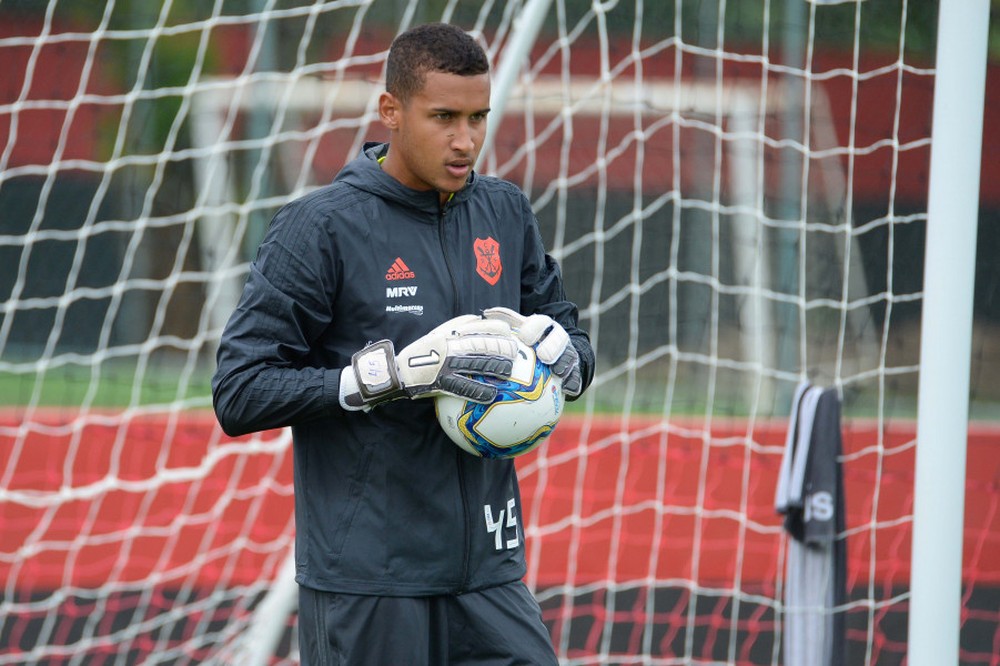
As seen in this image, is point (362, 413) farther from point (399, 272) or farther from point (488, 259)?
point (488, 259)

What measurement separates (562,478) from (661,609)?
1.48 m

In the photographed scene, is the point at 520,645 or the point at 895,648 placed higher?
the point at 520,645

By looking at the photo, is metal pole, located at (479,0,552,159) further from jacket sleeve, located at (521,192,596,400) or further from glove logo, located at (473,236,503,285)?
glove logo, located at (473,236,503,285)

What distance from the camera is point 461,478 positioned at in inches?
98.7

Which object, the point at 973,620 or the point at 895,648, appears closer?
the point at 895,648

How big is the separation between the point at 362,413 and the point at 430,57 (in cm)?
71

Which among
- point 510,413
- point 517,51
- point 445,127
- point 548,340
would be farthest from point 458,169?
point 517,51

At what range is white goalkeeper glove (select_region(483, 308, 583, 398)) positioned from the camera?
247 cm

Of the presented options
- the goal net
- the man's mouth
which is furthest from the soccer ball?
the goal net

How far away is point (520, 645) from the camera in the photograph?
254cm

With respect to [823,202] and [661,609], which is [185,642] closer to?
[661,609]

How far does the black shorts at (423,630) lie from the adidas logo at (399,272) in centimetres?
62

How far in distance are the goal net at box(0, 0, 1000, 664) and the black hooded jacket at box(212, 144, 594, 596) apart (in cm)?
313

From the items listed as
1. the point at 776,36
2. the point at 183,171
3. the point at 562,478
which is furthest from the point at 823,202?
the point at 183,171
